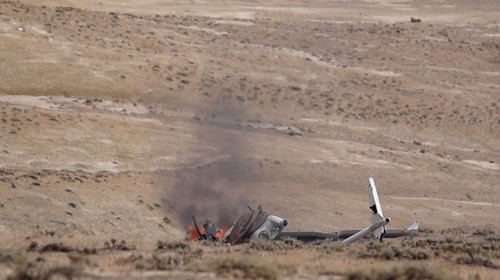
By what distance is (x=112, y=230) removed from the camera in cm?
3092

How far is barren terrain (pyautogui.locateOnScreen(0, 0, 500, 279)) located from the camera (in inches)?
832

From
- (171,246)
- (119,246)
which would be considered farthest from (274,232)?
(119,246)

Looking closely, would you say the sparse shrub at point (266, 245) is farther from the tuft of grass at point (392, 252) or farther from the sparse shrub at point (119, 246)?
the sparse shrub at point (119, 246)

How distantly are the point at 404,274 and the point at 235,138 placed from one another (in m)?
29.0

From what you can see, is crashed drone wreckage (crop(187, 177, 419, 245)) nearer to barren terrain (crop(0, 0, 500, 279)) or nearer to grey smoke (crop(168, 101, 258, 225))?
barren terrain (crop(0, 0, 500, 279))

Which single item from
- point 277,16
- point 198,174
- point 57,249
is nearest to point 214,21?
point 277,16

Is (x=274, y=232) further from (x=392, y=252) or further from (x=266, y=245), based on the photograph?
(x=392, y=252)

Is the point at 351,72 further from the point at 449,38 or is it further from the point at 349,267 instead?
the point at 349,267

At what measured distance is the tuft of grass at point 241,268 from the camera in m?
16.6

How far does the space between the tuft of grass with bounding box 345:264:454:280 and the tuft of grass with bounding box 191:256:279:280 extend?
1200 mm

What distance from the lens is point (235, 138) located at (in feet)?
149

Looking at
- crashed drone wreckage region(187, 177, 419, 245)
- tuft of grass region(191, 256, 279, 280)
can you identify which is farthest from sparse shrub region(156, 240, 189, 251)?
tuft of grass region(191, 256, 279, 280)

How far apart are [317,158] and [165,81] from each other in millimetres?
11752

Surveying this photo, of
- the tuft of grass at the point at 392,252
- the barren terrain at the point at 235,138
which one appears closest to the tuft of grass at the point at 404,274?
the barren terrain at the point at 235,138
